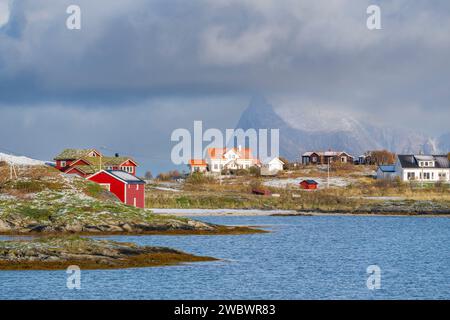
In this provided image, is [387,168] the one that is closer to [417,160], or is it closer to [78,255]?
[417,160]

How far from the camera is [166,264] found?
5184cm

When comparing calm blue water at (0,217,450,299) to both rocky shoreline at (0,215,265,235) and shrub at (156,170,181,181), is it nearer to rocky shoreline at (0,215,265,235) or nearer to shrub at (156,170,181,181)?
rocky shoreline at (0,215,265,235)

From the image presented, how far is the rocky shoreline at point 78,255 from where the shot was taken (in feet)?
161

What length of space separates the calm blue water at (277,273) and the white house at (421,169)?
59.6 meters

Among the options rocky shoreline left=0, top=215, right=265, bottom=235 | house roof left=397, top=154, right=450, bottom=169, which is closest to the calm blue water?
rocky shoreline left=0, top=215, right=265, bottom=235

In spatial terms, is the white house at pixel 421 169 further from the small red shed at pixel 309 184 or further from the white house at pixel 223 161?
the white house at pixel 223 161

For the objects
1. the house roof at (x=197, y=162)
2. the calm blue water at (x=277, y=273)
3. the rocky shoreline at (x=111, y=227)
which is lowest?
the calm blue water at (x=277, y=273)

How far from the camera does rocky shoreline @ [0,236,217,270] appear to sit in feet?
161

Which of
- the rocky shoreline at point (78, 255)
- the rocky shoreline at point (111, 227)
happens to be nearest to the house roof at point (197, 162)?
the rocky shoreline at point (111, 227)

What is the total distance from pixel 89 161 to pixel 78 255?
7751 centimetres

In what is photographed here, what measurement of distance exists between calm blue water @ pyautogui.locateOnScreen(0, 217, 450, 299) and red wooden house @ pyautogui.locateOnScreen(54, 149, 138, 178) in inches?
1910

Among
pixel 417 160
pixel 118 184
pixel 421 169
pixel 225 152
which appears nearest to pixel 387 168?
pixel 417 160

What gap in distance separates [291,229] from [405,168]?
198 feet
